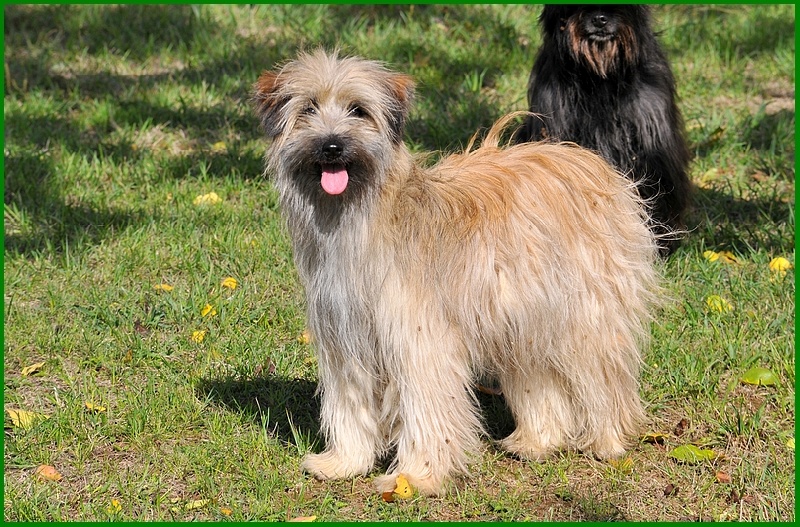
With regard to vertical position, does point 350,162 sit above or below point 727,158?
above

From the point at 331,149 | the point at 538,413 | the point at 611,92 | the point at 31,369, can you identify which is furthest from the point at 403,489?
the point at 611,92

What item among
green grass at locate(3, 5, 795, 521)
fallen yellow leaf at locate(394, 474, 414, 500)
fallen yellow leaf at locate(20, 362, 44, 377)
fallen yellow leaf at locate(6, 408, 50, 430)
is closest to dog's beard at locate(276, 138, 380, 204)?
fallen yellow leaf at locate(394, 474, 414, 500)

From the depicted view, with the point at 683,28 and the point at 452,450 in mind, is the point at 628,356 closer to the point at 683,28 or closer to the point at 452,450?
the point at 452,450

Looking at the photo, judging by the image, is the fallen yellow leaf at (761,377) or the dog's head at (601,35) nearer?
the fallen yellow leaf at (761,377)

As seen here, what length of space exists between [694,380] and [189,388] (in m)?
2.48

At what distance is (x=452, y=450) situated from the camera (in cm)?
444

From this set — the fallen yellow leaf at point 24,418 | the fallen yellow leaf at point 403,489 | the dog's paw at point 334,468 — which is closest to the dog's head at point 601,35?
the dog's paw at point 334,468

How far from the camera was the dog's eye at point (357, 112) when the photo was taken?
4145 millimetres

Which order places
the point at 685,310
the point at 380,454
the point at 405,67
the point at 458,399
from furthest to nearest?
the point at 405,67 → the point at 685,310 → the point at 380,454 → the point at 458,399

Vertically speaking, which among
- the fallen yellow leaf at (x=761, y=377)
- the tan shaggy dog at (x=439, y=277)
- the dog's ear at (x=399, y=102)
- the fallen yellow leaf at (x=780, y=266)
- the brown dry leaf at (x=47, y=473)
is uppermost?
the dog's ear at (x=399, y=102)

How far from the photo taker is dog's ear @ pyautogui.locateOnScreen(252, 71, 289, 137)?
13.8 ft

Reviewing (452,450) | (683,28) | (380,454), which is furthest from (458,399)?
(683,28)

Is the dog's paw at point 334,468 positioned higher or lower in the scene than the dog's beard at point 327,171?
lower

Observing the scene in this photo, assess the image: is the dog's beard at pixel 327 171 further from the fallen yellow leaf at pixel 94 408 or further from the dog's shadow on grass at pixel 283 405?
the fallen yellow leaf at pixel 94 408
